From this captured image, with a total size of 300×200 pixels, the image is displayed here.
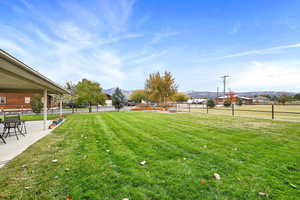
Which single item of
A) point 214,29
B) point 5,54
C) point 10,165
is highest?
point 214,29

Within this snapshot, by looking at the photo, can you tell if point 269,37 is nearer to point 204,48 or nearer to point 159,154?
point 204,48

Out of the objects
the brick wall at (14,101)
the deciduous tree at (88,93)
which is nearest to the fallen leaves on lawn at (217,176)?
the deciduous tree at (88,93)

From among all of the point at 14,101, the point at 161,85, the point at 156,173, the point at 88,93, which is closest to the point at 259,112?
the point at 161,85

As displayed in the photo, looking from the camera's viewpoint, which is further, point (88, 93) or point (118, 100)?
point (118, 100)

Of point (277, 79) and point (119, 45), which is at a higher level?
point (119, 45)

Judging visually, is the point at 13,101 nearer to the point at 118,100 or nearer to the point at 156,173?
the point at 118,100

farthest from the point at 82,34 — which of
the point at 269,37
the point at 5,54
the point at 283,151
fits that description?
the point at 269,37

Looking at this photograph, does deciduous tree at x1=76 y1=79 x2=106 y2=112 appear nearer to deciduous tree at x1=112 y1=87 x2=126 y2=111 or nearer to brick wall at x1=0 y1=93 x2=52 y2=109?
deciduous tree at x1=112 y1=87 x2=126 y2=111

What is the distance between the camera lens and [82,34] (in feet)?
41.8

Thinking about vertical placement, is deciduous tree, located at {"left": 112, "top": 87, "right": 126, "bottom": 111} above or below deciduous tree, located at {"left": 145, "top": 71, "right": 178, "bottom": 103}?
below

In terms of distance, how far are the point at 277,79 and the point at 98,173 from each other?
98.1 ft

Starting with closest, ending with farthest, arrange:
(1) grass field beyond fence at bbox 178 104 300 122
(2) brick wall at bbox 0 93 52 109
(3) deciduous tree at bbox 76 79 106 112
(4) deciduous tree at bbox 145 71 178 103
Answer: (1) grass field beyond fence at bbox 178 104 300 122 < (3) deciduous tree at bbox 76 79 106 112 < (2) brick wall at bbox 0 93 52 109 < (4) deciduous tree at bbox 145 71 178 103

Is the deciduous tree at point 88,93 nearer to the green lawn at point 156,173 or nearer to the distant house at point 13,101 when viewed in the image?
the distant house at point 13,101

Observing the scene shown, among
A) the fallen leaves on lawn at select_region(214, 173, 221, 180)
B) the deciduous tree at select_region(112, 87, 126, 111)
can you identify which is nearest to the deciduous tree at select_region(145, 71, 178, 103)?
the deciduous tree at select_region(112, 87, 126, 111)
